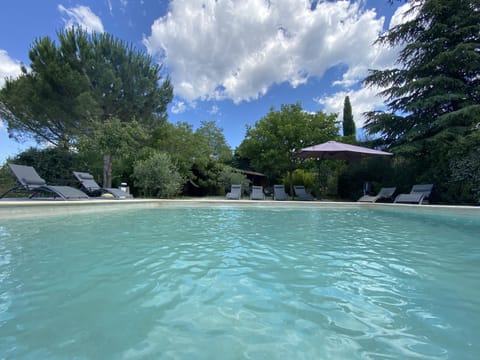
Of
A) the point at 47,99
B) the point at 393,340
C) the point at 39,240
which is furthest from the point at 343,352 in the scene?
the point at 47,99

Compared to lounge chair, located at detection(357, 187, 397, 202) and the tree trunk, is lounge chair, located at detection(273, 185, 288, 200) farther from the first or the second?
the tree trunk

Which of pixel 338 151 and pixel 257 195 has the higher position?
pixel 338 151

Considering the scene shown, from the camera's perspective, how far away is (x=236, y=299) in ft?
6.64

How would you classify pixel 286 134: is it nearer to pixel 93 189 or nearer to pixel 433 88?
pixel 433 88

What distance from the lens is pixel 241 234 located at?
464cm

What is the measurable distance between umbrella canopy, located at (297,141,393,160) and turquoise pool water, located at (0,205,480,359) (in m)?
6.67

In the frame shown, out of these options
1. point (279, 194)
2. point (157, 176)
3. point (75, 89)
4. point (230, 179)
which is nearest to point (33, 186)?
point (157, 176)

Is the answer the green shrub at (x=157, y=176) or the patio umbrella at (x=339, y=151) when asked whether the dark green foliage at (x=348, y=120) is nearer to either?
the patio umbrella at (x=339, y=151)

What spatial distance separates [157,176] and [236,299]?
37.5 ft

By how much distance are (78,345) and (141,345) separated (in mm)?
397

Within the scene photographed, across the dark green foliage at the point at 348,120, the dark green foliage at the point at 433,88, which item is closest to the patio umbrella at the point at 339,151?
the dark green foliage at the point at 433,88

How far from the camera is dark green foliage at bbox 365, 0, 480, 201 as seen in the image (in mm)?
9406

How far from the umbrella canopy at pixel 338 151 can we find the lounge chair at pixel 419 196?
1942 mm

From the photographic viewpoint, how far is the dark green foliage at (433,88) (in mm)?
9406
